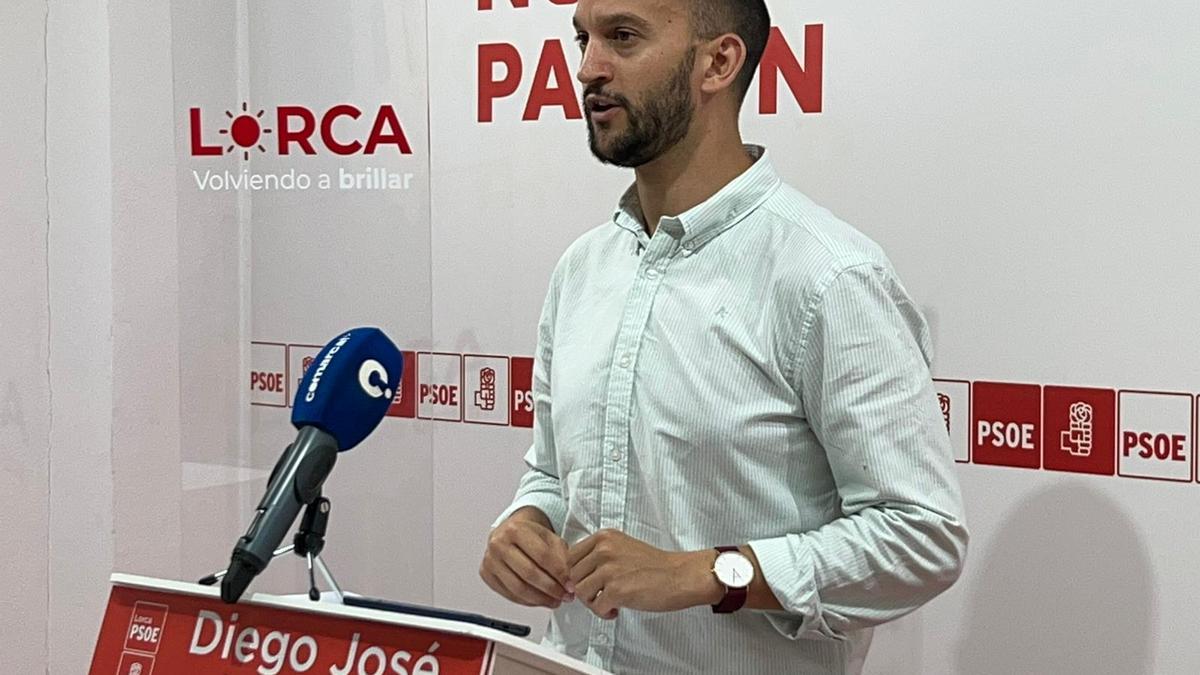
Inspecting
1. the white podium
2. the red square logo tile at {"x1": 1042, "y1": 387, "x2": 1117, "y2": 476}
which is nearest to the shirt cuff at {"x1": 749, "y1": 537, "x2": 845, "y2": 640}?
the white podium

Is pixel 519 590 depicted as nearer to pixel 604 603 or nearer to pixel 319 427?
pixel 604 603

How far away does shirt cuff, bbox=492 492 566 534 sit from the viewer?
2.01m

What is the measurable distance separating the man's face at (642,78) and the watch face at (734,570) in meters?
0.52

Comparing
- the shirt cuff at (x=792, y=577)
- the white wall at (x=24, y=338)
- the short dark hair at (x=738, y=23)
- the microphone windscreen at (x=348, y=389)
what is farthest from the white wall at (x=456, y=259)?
the microphone windscreen at (x=348, y=389)

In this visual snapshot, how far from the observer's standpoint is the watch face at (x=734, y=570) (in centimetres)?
167

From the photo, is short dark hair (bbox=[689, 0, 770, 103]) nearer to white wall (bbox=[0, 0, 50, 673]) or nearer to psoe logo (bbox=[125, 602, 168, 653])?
psoe logo (bbox=[125, 602, 168, 653])

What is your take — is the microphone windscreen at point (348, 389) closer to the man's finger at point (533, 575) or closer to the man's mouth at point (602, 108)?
the man's finger at point (533, 575)

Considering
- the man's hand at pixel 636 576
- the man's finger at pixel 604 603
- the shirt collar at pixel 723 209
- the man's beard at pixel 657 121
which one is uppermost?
the man's beard at pixel 657 121

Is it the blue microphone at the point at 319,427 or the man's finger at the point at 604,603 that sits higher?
the blue microphone at the point at 319,427

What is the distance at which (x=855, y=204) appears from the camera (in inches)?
98.3

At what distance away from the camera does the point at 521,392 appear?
2922mm

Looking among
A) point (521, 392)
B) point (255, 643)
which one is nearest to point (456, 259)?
point (521, 392)

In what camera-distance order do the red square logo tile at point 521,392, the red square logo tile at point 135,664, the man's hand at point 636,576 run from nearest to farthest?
the red square logo tile at point 135,664 → the man's hand at point 636,576 → the red square logo tile at point 521,392

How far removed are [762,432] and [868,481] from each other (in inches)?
5.6
